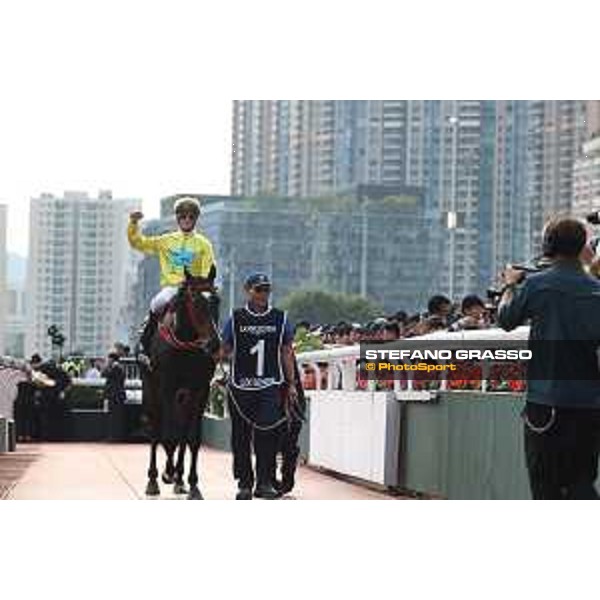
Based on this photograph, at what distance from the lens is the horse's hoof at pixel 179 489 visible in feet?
53.2

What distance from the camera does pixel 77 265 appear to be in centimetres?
1588

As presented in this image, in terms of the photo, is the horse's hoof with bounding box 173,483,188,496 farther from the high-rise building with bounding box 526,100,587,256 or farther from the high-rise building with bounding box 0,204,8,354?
the high-rise building with bounding box 526,100,587,256

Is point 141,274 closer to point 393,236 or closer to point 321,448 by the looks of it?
point 393,236

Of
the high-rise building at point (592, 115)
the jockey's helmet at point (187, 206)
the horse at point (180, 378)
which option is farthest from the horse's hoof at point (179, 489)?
the high-rise building at point (592, 115)

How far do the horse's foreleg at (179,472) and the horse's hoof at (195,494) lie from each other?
0.05m

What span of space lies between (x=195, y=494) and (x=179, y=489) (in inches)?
4.2

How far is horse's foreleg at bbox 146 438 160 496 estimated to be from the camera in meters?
16.2

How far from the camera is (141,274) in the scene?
16.2 m

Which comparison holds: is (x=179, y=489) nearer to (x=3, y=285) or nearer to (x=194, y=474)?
(x=194, y=474)

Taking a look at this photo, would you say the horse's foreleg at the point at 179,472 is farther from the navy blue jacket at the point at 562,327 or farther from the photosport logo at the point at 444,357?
the navy blue jacket at the point at 562,327

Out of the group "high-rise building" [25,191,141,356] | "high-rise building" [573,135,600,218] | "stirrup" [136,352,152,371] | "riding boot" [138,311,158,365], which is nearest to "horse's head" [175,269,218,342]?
"riding boot" [138,311,158,365]

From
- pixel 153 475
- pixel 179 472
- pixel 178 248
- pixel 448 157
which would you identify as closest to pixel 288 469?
pixel 179 472
